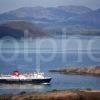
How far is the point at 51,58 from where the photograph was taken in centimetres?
1189

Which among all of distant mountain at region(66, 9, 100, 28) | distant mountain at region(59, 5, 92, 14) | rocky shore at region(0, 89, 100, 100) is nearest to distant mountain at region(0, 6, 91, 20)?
distant mountain at region(59, 5, 92, 14)

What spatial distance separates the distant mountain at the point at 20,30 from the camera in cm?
1189

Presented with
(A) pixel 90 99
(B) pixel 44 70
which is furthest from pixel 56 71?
(A) pixel 90 99

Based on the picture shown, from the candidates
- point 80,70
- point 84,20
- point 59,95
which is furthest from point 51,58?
point 84,20

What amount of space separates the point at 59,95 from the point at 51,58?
930 millimetres

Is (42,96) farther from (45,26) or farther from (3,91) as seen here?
(45,26)

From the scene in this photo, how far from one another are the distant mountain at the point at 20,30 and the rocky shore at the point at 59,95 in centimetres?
134

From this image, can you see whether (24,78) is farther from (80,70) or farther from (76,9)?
(76,9)

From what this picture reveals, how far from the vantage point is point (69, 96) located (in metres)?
11.4

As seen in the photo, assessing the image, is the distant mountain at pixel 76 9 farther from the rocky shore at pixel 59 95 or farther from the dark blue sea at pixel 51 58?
the rocky shore at pixel 59 95

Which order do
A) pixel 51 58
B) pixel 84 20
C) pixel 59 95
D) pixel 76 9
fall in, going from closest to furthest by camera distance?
pixel 59 95 → pixel 51 58 → pixel 76 9 → pixel 84 20

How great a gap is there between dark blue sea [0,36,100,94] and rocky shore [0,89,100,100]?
9.8 inches

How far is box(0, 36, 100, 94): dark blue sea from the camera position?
38.7 ft

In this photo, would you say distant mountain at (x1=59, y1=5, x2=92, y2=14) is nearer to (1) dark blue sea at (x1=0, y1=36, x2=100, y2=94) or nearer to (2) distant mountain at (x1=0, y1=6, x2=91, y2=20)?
(2) distant mountain at (x1=0, y1=6, x2=91, y2=20)
